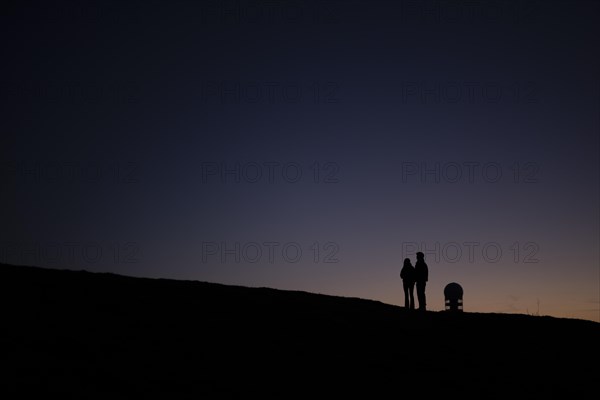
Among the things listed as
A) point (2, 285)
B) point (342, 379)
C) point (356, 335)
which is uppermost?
point (2, 285)

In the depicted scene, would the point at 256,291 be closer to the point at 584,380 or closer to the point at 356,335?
the point at 356,335

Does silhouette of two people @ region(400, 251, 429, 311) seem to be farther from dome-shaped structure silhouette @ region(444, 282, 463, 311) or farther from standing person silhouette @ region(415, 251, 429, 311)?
dome-shaped structure silhouette @ region(444, 282, 463, 311)

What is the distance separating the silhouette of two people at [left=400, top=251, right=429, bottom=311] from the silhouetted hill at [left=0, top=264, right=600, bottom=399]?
2.11 metres

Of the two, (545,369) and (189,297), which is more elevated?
(189,297)

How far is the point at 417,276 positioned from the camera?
2044 cm

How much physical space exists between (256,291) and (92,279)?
5.28m

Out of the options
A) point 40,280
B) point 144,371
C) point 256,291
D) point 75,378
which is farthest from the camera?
point 256,291

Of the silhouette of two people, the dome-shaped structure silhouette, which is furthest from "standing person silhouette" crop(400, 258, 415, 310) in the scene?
the dome-shaped structure silhouette

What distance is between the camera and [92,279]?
661 inches

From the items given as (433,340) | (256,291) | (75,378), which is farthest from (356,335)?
(75,378)

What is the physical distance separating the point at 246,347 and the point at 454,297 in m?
15.7

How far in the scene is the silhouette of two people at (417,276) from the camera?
20.3m

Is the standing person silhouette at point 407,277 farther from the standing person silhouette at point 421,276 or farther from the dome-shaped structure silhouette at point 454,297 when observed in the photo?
the dome-shaped structure silhouette at point 454,297

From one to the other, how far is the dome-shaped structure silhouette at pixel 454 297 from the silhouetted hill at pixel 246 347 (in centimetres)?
688
